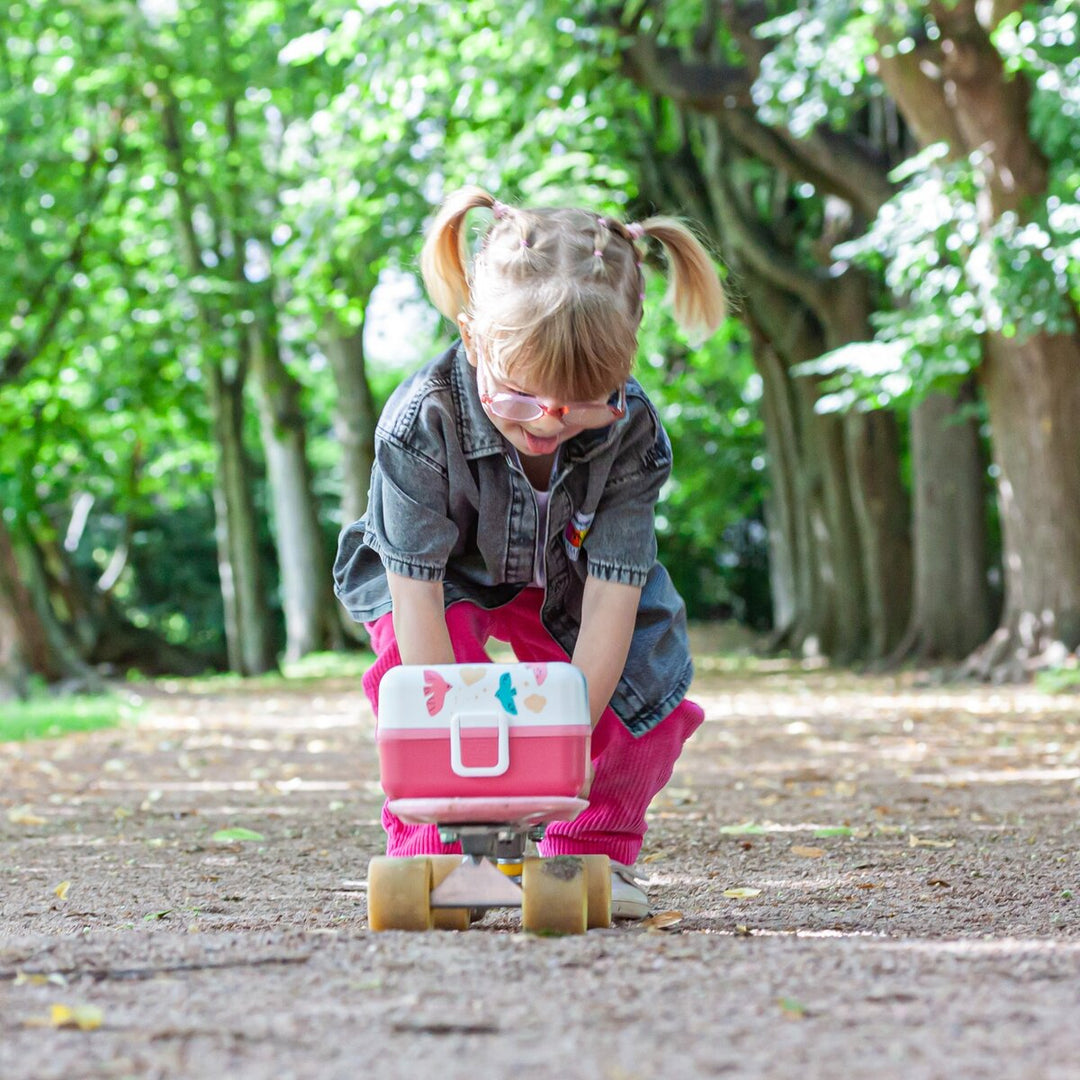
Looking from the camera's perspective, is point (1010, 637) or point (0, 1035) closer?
point (0, 1035)

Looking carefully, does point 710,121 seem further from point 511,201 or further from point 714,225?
point 511,201

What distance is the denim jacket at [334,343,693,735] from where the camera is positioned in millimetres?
2969

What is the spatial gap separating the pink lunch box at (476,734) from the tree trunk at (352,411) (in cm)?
1415

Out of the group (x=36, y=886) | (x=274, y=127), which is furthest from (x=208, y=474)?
(x=36, y=886)

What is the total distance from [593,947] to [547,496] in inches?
36.8

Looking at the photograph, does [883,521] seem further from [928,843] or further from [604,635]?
[604,635]

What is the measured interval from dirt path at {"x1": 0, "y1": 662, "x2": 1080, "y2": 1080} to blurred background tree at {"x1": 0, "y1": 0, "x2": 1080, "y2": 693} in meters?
4.72

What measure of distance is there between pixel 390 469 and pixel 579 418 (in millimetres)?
449

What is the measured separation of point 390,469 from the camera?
300 cm

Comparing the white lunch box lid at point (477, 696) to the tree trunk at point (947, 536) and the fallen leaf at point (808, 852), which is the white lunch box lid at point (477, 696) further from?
the tree trunk at point (947, 536)

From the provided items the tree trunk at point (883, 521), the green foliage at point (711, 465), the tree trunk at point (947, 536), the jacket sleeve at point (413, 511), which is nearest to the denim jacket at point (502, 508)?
the jacket sleeve at point (413, 511)

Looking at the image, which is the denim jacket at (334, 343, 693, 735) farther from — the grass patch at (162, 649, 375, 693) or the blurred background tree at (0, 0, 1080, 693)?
the grass patch at (162, 649, 375, 693)

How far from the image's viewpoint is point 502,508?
3029 millimetres

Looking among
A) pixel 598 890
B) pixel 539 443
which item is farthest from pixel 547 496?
pixel 598 890
